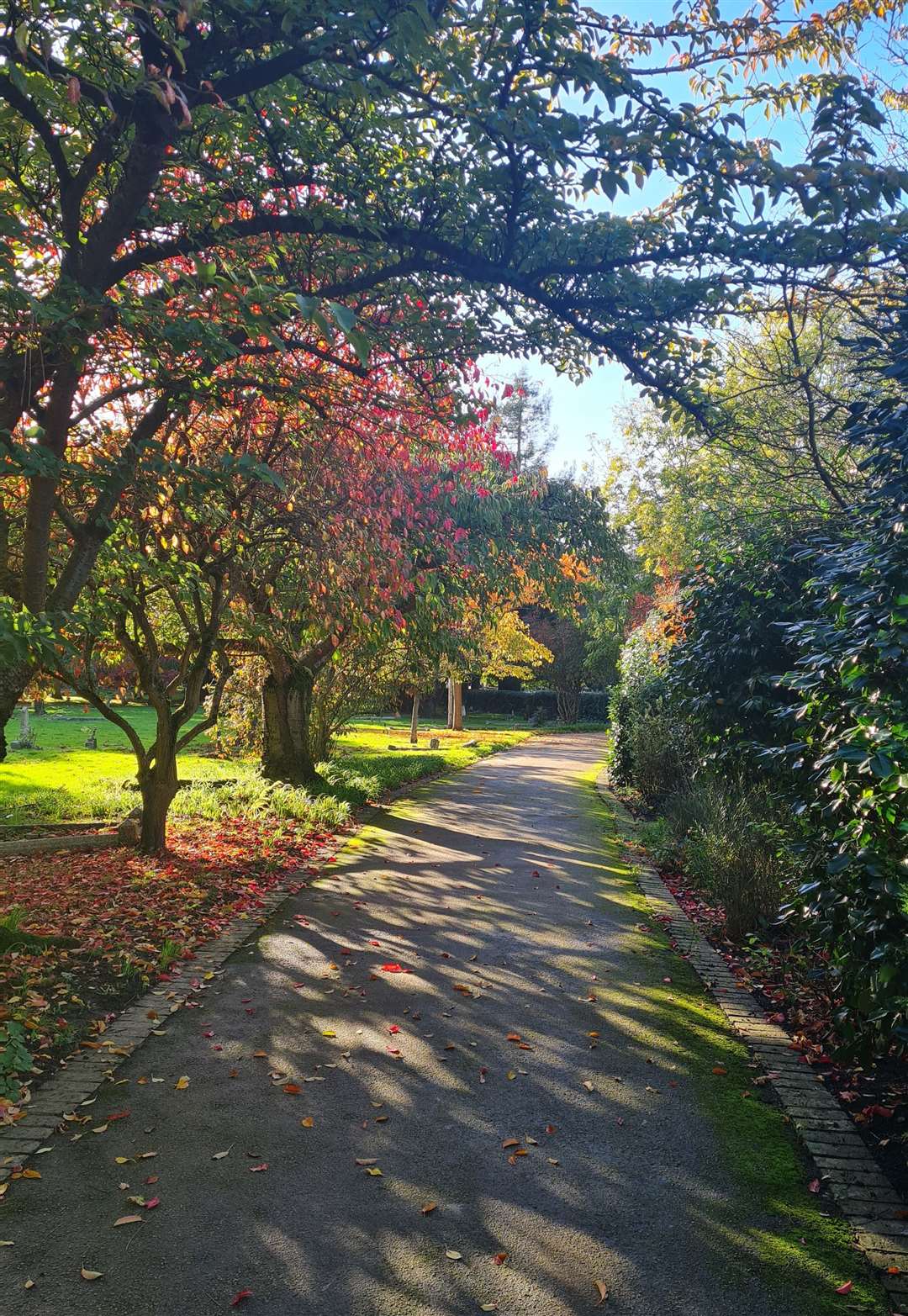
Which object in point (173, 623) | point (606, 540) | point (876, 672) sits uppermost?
point (606, 540)

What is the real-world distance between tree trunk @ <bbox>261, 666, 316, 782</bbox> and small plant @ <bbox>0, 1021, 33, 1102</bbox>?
8.98 metres

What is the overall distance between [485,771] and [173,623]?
10.7m

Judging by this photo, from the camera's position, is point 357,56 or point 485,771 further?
point 485,771

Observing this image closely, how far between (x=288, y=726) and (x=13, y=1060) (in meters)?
9.38

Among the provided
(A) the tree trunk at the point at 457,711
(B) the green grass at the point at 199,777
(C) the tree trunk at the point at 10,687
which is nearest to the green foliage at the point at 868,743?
(C) the tree trunk at the point at 10,687

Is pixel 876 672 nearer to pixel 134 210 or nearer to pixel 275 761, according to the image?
pixel 134 210

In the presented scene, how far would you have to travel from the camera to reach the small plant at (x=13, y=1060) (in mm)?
3938

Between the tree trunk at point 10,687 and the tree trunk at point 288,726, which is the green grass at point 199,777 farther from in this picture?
the tree trunk at point 10,687

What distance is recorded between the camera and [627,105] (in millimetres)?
4441

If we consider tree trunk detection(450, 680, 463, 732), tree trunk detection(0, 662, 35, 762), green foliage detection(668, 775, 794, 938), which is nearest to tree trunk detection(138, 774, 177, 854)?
tree trunk detection(0, 662, 35, 762)

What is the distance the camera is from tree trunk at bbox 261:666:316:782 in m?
13.4

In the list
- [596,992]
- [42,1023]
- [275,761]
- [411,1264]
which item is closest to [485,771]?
[275,761]

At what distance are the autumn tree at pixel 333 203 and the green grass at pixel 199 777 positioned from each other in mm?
6534

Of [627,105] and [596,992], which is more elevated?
[627,105]
